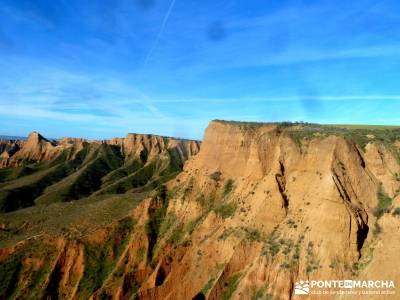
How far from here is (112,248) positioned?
48.8m

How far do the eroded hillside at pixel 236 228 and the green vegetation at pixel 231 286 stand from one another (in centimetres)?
12

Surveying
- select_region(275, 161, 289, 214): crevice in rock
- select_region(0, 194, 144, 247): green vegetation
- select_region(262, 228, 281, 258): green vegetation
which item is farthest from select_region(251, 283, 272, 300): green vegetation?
select_region(0, 194, 144, 247): green vegetation

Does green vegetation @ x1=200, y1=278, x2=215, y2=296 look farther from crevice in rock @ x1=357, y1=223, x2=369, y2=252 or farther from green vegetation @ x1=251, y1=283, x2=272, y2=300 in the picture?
crevice in rock @ x1=357, y1=223, x2=369, y2=252

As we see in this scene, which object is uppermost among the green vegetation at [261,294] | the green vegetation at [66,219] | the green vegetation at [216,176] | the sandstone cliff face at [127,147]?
the sandstone cliff face at [127,147]

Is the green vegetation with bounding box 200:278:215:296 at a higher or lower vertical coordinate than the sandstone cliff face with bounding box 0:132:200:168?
lower

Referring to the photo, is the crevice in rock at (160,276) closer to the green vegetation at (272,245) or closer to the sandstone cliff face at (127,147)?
the green vegetation at (272,245)

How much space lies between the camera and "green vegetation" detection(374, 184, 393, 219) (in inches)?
1187

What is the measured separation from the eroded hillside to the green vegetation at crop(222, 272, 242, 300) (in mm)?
119

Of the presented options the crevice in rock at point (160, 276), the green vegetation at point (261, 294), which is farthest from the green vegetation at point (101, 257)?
the green vegetation at point (261, 294)

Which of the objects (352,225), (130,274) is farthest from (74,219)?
(352,225)

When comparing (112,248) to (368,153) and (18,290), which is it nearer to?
(18,290)

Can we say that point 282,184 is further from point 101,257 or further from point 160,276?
point 101,257

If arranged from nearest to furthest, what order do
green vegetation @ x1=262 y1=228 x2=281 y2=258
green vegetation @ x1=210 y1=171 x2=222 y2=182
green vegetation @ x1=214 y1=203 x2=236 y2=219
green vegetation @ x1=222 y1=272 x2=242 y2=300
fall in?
green vegetation @ x1=262 y1=228 x2=281 y2=258 < green vegetation @ x1=222 y1=272 x2=242 y2=300 < green vegetation @ x1=214 y1=203 x2=236 y2=219 < green vegetation @ x1=210 y1=171 x2=222 y2=182

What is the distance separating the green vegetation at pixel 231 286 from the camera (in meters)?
33.3
